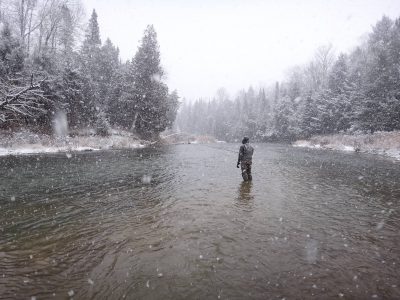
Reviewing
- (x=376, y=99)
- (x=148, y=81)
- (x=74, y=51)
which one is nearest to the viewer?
(x=376, y=99)

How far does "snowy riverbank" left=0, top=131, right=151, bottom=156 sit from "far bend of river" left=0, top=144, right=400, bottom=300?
46.7 feet

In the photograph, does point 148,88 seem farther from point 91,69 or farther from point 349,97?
point 349,97

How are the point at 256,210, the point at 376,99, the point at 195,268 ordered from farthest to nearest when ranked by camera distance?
the point at 376,99 → the point at 256,210 → the point at 195,268

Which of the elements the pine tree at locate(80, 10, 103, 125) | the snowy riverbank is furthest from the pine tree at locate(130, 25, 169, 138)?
the snowy riverbank

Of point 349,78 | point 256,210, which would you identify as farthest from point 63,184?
point 349,78

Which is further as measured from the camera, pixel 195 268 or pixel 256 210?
pixel 256 210

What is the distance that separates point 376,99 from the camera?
36406mm

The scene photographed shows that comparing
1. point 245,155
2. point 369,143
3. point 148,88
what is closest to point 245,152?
point 245,155

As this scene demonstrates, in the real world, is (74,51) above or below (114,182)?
above

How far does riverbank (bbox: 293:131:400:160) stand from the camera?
29.2m

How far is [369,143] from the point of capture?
111 ft

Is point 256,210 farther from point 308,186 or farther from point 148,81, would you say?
point 148,81

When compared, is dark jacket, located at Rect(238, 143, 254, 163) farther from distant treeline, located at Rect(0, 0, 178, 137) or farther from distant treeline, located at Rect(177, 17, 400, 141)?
distant treeline, located at Rect(177, 17, 400, 141)

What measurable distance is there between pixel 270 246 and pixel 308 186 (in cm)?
720
